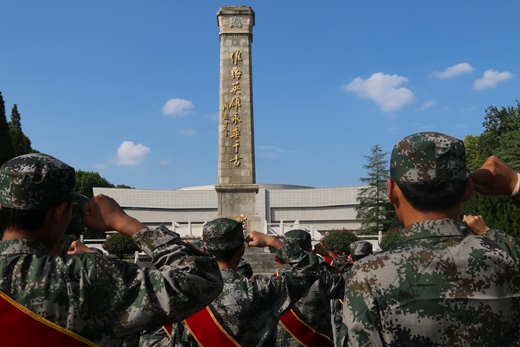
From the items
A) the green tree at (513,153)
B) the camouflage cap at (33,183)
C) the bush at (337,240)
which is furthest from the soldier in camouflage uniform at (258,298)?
the green tree at (513,153)

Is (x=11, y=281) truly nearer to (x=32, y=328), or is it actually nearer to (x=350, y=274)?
(x=32, y=328)

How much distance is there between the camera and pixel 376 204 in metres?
41.5

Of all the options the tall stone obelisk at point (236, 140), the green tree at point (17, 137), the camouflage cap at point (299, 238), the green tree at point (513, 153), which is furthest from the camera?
the green tree at point (17, 137)

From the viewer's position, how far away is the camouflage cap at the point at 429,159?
5.80 ft

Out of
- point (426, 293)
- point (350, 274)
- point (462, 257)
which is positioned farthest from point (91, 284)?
point (462, 257)

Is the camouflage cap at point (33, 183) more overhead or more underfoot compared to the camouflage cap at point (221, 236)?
more overhead

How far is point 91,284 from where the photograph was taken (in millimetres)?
1614

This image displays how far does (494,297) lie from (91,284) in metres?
1.21

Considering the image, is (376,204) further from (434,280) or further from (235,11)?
(434,280)

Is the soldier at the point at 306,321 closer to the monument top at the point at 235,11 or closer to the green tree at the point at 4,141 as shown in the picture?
the monument top at the point at 235,11

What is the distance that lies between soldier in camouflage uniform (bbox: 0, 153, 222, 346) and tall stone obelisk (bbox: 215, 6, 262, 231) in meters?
20.9

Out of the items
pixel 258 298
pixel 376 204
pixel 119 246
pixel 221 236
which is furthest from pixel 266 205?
pixel 258 298

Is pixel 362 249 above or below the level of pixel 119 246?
above

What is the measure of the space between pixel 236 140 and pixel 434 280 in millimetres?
21264
